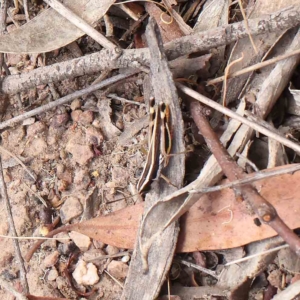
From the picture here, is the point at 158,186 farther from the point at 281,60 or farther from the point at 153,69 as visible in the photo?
the point at 281,60

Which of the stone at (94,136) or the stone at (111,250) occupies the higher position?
the stone at (94,136)

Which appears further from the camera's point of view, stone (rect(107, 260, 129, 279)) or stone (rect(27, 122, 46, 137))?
stone (rect(27, 122, 46, 137))

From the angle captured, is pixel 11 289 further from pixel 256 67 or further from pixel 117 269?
pixel 256 67

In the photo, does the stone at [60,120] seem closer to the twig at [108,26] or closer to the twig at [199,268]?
the twig at [108,26]

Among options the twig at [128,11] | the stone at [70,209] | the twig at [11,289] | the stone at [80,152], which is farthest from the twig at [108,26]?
the twig at [11,289]

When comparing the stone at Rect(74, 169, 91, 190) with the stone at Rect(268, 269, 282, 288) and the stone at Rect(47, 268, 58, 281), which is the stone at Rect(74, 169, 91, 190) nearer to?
the stone at Rect(47, 268, 58, 281)

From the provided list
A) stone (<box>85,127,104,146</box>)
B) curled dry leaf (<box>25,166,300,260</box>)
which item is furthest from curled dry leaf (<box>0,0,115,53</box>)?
curled dry leaf (<box>25,166,300,260</box>)
